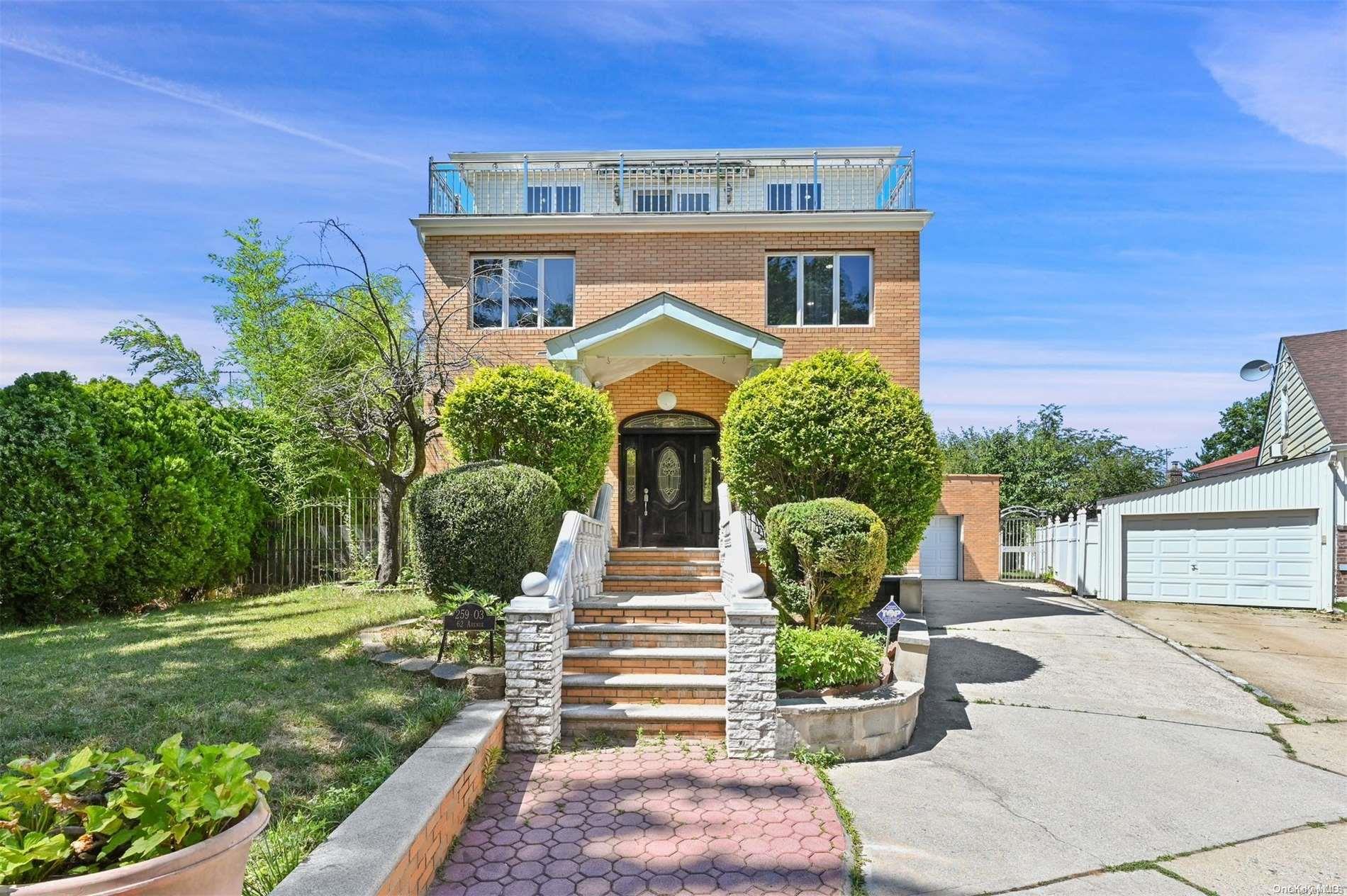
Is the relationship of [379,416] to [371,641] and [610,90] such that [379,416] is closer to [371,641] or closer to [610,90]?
[371,641]

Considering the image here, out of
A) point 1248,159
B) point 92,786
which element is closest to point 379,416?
point 92,786

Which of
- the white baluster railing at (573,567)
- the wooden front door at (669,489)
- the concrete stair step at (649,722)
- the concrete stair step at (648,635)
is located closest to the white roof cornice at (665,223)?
the wooden front door at (669,489)

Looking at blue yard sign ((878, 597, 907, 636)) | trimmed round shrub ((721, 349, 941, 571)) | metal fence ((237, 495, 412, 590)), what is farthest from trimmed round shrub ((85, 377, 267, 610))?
blue yard sign ((878, 597, 907, 636))

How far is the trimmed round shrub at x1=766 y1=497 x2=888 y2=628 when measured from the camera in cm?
773

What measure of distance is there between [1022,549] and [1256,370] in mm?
7784

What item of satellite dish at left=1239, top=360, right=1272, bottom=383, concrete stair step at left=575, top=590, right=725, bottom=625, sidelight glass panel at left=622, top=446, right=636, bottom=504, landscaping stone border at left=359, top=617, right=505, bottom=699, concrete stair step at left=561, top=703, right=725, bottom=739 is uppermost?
satellite dish at left=1239, top=360, right=1272, bottom=383

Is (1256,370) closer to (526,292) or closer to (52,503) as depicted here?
(526,292)

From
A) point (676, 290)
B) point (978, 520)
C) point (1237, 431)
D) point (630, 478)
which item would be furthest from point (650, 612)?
point (1237, 431)

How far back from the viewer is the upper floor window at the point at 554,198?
16281mm

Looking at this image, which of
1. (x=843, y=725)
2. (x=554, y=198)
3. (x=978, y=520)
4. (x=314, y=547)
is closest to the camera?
(x=843, y=725)

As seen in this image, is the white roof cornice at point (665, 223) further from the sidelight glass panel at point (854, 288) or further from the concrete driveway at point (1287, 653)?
the concrete driveway at point (1287, 653)

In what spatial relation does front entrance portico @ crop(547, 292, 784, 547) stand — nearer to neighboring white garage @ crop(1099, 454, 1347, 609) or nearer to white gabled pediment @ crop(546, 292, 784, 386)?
white gabled pediment @ crop(546, 292, 784, 386)

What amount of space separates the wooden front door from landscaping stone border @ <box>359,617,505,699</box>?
5.93 metres

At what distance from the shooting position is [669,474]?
13.6 metres
